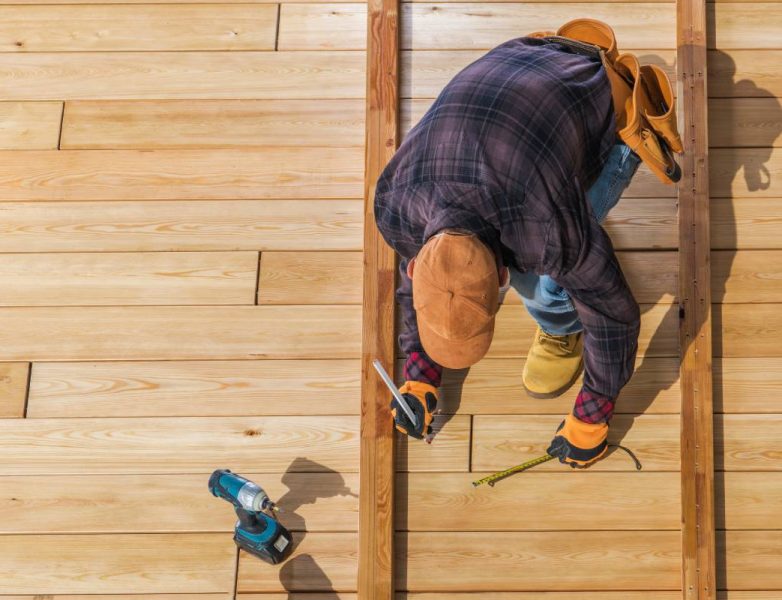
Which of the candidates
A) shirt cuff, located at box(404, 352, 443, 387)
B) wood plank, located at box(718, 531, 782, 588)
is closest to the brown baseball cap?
shirt cuff, located at box(404, 352, 443, 387)

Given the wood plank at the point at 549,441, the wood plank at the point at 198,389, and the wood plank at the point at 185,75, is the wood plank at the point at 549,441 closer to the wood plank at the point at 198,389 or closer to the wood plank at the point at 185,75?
the wood plank at the point at 198,389

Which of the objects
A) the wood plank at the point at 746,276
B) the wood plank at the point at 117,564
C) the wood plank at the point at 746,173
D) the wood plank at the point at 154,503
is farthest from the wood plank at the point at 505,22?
the wood plank at the point at 117,564

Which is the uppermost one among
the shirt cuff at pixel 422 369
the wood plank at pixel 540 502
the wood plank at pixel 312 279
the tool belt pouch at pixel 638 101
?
the tool belt pouch at pixel 638 101

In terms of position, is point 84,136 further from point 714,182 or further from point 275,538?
point 714,182

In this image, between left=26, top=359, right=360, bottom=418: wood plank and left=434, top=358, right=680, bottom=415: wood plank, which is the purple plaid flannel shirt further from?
left=26, top=359, right=360, bottom=418: wood plank

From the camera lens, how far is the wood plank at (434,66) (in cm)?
208

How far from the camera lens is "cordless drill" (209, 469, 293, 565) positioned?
173cm

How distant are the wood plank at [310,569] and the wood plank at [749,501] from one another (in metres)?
0.98

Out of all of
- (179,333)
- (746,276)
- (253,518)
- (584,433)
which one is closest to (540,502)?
(584,433)

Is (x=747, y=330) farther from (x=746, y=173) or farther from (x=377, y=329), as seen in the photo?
(x=377, y=329)

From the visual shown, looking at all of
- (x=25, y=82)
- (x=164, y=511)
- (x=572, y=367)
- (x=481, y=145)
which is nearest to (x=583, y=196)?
(x=481, y=145)

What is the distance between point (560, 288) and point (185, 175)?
3.77ft

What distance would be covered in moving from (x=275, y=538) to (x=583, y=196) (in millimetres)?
1134

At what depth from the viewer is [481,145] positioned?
1.24 meters
